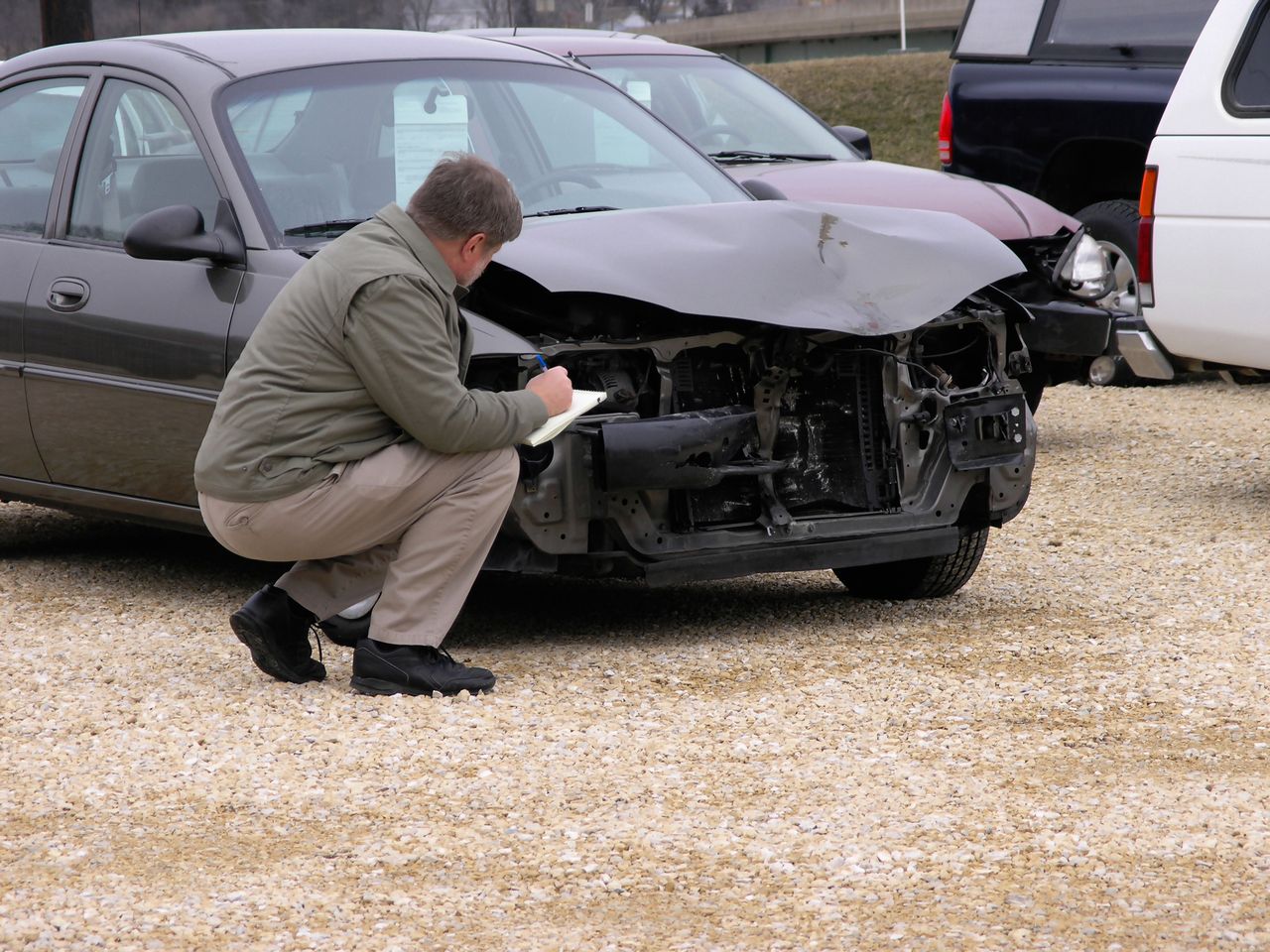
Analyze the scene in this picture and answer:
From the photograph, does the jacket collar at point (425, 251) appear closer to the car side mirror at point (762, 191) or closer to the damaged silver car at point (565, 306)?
the damaged silver car at point (565, 306)

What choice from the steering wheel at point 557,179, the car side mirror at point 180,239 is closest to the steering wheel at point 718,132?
the steering wheel at point 557,179

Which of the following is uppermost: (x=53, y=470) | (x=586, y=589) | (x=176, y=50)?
(x=176, y=50)

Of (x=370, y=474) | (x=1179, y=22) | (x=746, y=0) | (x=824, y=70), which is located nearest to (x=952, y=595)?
(x=370, y=474)

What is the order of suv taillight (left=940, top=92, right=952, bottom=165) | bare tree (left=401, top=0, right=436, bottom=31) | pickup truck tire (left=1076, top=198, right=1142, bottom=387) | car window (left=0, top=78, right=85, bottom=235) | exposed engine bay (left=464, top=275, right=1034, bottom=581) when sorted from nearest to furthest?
exposed engine bay (left=464, top=275, right=1034, bottom=581) < car window (left=0, top=78, right=85, bottom=235) < pickup truck tire (left=1076, top=198, right=1142, bottom=387) < suv taillight (left=940, top=92, right=952, bottom=165) < bare tree (left=401, top=0, right=436, bottom=31)

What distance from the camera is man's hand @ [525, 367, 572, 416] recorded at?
15.0 ft

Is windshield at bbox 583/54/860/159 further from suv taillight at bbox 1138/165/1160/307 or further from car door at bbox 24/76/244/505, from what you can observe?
car door at bbox 24/76/244/505

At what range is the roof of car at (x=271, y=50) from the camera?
5730 mm

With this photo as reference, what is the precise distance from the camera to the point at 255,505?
455cm

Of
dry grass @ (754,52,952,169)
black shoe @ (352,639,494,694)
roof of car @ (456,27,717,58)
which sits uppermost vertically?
roof of car @ (456,27,717,58)

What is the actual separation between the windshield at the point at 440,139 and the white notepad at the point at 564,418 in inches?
44.5

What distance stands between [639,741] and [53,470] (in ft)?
8.28

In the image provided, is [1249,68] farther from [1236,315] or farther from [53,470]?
[53,470]

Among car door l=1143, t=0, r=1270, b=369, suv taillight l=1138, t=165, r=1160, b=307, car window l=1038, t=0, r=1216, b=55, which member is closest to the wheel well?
car window l=1038, t=0, r=1216, b=55

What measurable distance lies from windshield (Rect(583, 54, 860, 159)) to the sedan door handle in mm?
3619
